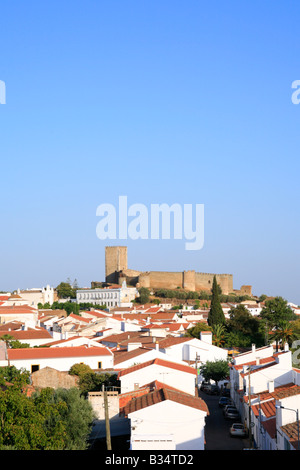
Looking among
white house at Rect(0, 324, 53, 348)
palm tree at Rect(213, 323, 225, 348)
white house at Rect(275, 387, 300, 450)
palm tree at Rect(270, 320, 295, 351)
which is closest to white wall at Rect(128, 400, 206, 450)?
white house at Rect(275, 387, 300, 450)

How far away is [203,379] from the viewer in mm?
40875

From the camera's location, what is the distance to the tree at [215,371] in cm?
3938

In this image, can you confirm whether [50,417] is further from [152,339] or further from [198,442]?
[152,339]

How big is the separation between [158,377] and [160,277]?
93.9 metres

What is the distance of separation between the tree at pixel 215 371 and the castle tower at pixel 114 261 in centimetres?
8410

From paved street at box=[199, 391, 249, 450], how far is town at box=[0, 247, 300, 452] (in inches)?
1.5

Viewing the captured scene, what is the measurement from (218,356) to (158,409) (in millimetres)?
23211

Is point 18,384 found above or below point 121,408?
above

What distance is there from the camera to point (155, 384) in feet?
87.3

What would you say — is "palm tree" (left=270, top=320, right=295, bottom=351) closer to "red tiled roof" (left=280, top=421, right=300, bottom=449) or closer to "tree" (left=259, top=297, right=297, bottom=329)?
"tree" (left=259, top=297, right=297, bottom=329)

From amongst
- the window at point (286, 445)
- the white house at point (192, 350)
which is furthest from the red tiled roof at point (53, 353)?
the window at point (286, 445)

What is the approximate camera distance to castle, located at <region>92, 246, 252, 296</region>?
121438mm
